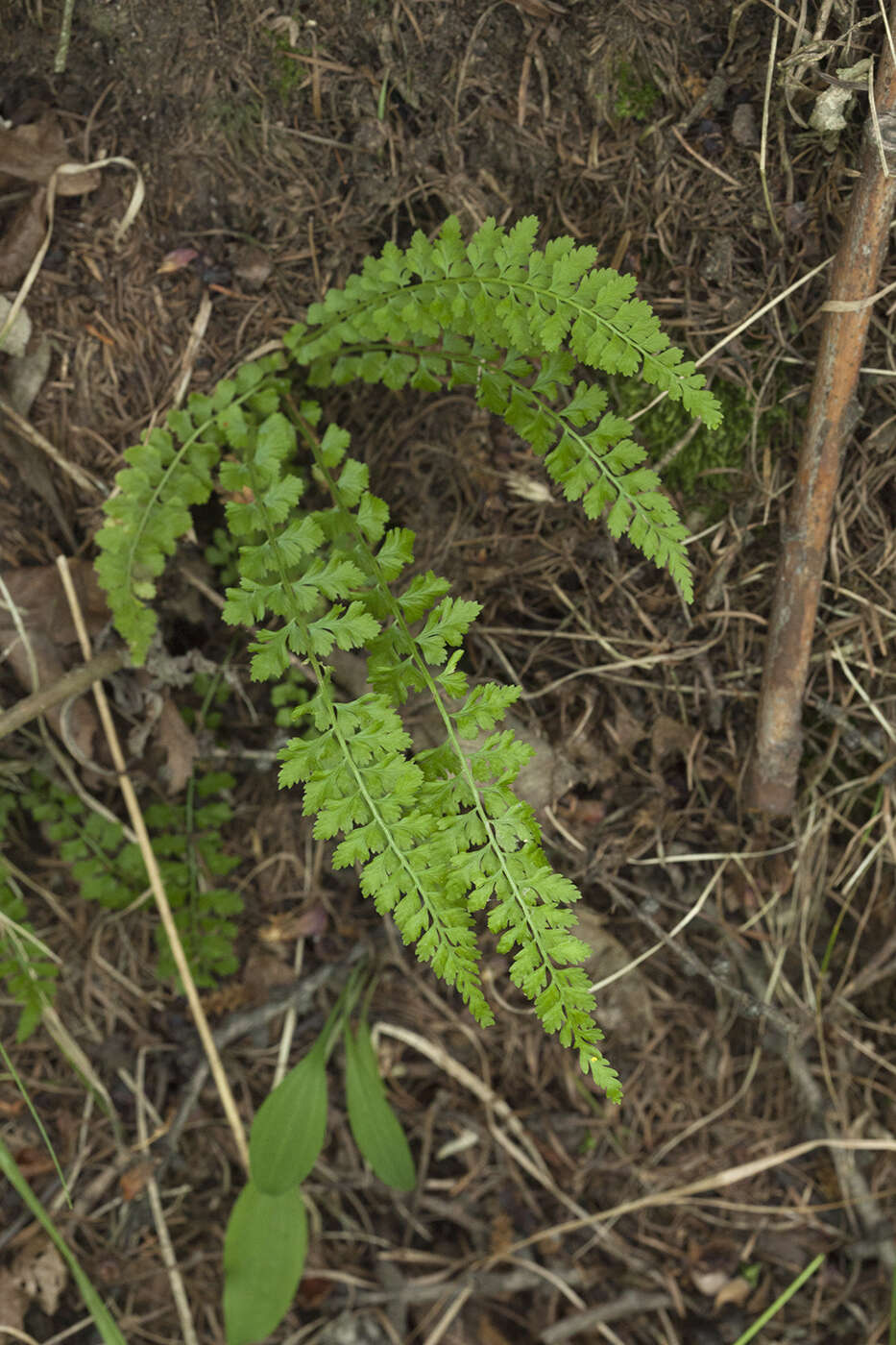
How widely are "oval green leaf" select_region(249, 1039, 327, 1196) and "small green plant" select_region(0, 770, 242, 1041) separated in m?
0.43

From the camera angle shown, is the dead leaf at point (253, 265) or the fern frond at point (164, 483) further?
the dead leaf at point (253, 265)

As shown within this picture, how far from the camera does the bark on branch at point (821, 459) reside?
7.78 feet

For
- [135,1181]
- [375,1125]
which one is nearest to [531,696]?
[375,1125]

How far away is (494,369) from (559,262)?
1.04ft

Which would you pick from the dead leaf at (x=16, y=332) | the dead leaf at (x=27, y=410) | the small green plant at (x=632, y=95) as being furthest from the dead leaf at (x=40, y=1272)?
the small green plant at (x=632, y=95)

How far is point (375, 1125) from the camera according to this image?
10.1 feet

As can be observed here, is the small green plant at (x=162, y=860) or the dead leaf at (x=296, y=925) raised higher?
the small green plant at (x=162, y=860)

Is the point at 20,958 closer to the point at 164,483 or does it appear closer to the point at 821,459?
the point at 164,483

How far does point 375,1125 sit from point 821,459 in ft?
8.01

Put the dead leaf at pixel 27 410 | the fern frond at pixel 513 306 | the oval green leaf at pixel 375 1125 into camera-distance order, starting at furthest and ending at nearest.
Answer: the oval green leaf at pixel 375 1125
the dead leaf at pixel 27 410
the fern frond at pixel 513 306

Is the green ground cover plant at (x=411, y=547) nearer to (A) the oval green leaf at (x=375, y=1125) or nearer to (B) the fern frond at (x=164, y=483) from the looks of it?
(B) the fern frond at (x=164, y=483)

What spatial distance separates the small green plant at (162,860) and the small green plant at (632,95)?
2.28m

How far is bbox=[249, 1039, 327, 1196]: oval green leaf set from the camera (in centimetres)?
294

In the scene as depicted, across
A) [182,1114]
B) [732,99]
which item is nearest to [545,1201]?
[182,1114]
